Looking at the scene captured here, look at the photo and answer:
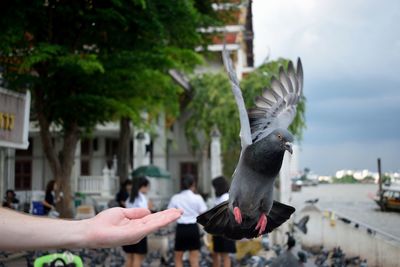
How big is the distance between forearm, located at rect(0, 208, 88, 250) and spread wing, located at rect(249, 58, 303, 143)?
154 cm

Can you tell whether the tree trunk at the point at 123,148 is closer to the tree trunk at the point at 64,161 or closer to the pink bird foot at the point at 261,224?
Answer: the tree trunk at the point at 64,161

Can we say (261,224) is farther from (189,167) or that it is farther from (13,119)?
(189,167)

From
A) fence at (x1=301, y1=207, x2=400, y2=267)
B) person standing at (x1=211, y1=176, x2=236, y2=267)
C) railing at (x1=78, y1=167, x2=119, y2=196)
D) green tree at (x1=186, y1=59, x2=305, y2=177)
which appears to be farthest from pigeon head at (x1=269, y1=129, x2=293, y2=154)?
railing at (x1=78, y1=167, x2=119, y2=196)

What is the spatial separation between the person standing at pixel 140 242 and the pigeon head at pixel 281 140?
4.66 meters

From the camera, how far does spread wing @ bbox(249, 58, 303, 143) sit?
2930mm

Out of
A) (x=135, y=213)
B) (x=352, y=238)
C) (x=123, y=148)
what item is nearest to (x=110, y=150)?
(x=123, y=148)

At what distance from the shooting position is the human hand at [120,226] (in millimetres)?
1523

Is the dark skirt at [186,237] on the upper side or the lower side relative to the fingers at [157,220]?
lower

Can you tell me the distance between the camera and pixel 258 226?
2.48 meters

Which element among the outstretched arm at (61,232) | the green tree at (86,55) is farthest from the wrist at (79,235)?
the green tree at (86,55)

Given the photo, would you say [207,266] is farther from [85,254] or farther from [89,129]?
[89,129]

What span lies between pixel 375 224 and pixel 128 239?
3.69 metres

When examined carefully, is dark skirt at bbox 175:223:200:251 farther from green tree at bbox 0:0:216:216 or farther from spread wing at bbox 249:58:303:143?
spread wing at bbox 249:58:303:143

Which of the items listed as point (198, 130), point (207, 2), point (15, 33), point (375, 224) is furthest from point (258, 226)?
point (198, 130)
